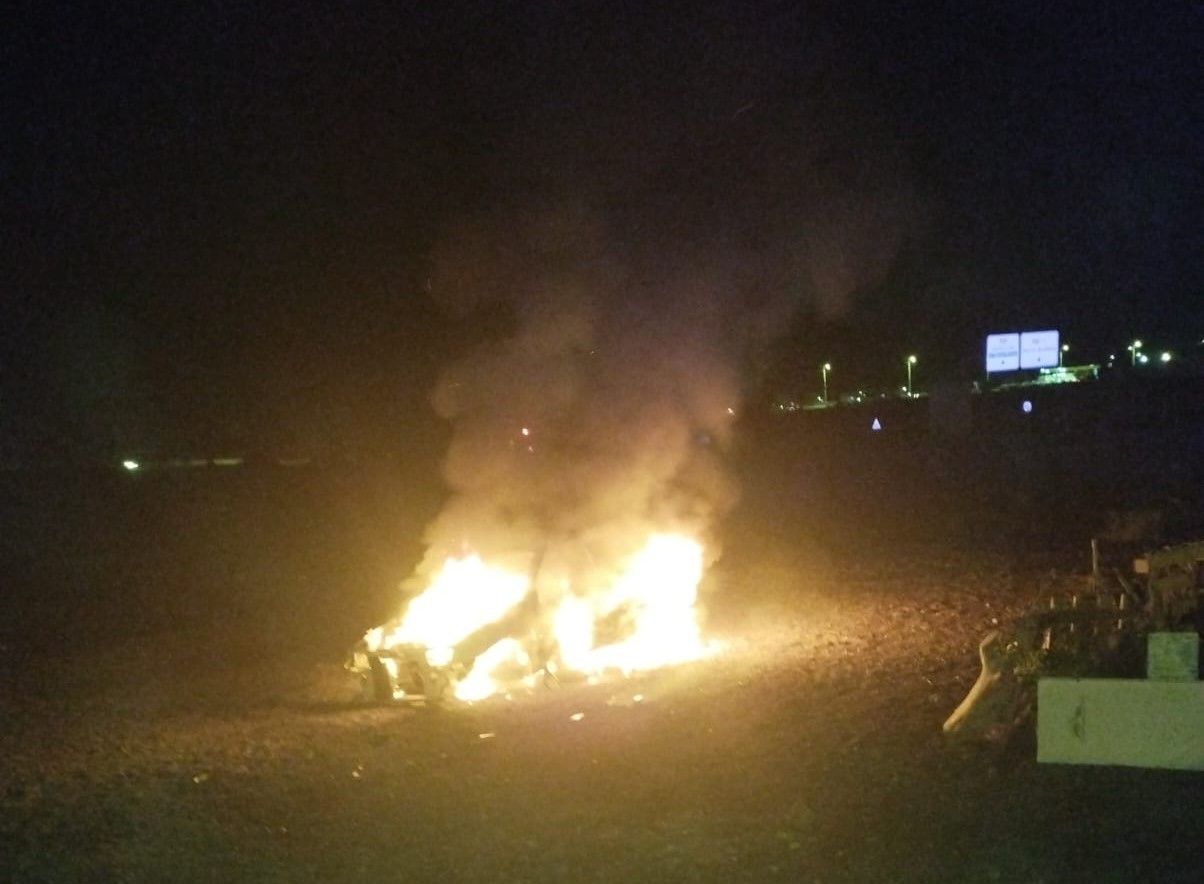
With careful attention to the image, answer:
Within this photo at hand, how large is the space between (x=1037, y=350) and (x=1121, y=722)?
39.6 m

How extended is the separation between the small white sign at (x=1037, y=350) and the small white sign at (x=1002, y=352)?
0.35 meters

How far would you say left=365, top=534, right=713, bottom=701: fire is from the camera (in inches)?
441

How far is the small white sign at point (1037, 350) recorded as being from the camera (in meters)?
43.7

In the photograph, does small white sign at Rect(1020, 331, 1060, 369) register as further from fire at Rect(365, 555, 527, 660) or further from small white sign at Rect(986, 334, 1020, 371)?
fire at Rect(365, 555, 527, 660)

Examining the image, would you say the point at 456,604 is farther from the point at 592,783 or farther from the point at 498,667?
the point at 592,783

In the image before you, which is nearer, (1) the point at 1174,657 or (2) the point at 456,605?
→ (1) the point at 1174,657

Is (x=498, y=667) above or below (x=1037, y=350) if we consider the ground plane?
below

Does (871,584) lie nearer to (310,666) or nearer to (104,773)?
(310,666)

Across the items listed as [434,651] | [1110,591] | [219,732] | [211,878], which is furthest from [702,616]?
[211,878]

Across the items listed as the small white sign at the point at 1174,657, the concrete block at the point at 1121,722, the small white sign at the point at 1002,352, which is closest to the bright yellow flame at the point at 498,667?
the concrete block at the point at 1121,722

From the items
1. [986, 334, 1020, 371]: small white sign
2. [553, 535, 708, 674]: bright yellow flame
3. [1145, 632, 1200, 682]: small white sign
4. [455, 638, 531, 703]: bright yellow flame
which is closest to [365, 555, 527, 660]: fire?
[455, 638, 531, 703]: bright yellow flame

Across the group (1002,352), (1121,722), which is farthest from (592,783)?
(1002,352)

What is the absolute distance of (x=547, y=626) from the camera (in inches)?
462

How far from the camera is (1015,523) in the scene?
18.1 meters
